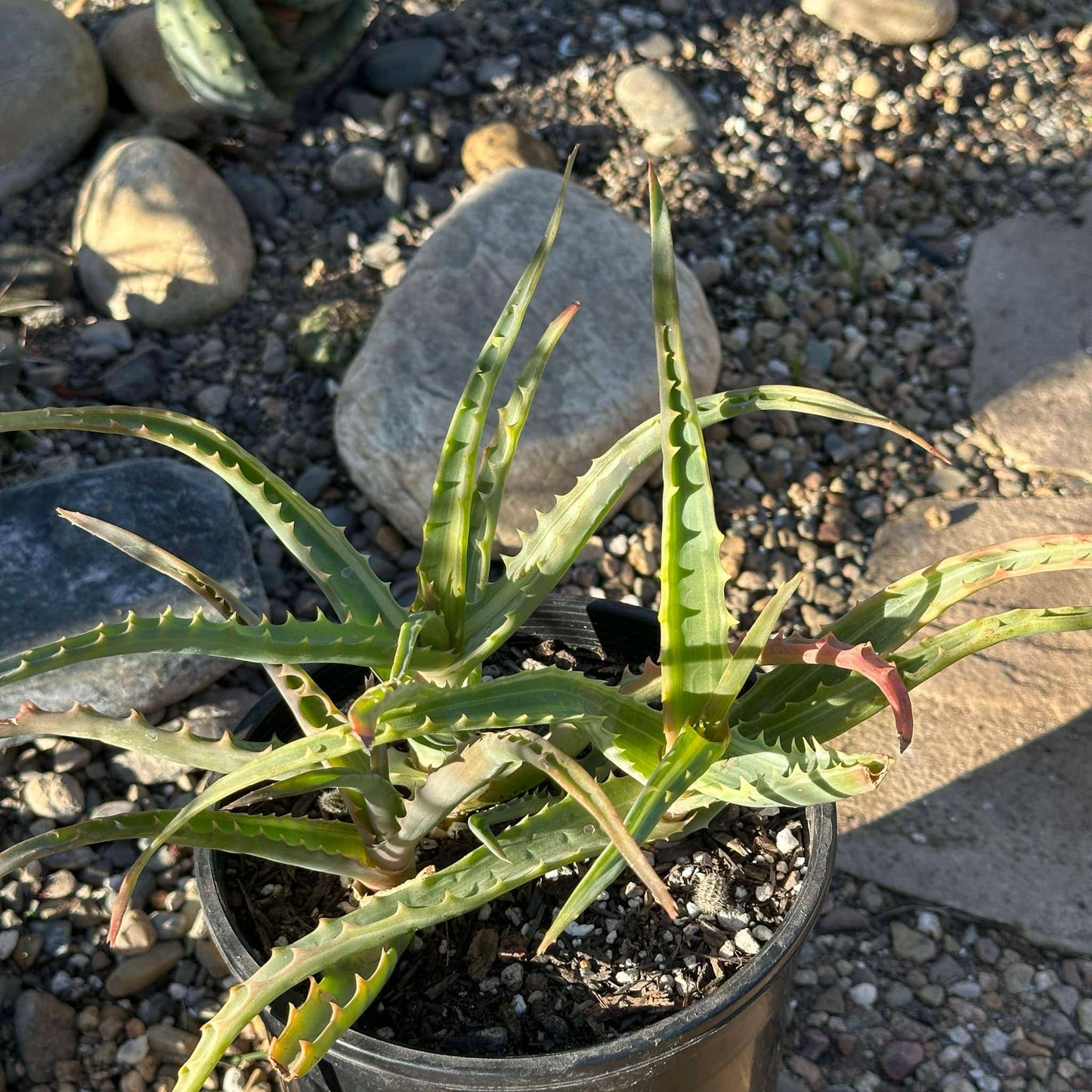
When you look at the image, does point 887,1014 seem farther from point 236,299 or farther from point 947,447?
point 236,299

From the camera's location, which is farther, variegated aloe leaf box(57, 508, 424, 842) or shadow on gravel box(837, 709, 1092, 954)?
shadow on gravel box(837, 709, 1092, 954)

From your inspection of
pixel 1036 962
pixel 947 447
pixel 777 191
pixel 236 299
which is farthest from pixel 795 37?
pixel 1036 962

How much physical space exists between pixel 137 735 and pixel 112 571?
921mm

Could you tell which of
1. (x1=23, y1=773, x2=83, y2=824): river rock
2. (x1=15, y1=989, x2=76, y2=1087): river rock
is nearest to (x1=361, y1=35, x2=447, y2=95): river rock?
(x1=23, y1=773, x2=83, y2=824): river rock

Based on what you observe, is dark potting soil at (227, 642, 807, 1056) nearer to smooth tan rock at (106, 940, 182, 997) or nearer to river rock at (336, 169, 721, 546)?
smooth tan rock at (106, 940, 182, 997)

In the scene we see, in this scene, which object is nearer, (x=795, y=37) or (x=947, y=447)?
(x=947, y=447)

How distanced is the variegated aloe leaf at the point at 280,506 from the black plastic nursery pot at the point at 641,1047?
234 millimetres

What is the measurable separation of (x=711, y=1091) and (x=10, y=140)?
256cm

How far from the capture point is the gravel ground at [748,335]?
180 cm

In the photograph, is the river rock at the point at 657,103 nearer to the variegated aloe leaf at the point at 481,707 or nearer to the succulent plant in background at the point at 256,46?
the succulent plant in background at the point at 256,46

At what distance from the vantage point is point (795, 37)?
10.7 ft

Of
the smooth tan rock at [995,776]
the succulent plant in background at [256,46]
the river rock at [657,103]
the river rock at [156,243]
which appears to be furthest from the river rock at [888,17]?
the river rock at [156,243]

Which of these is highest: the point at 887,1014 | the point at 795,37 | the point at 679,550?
the point at 679,550

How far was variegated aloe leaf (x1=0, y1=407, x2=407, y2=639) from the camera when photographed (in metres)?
1.19
